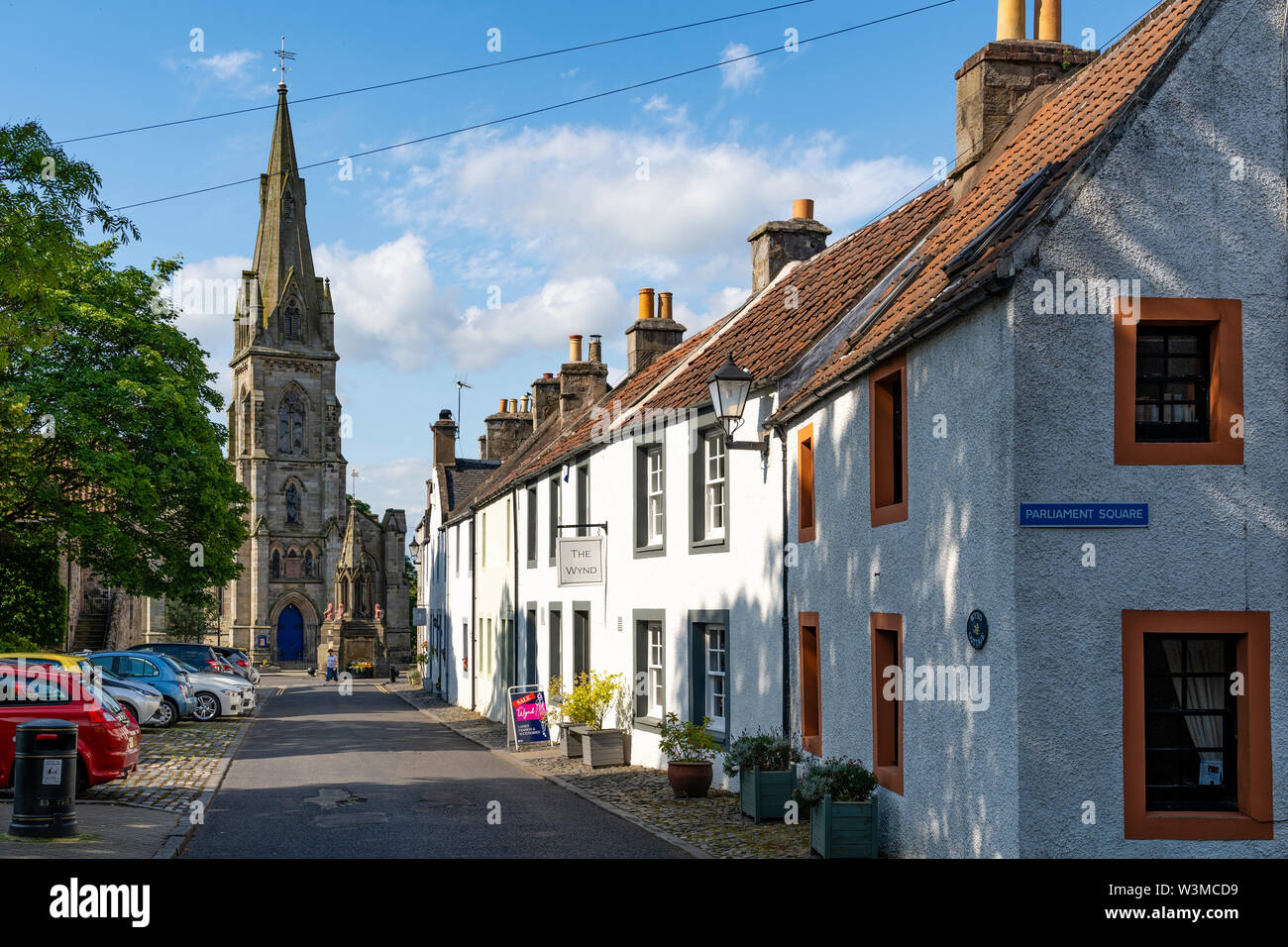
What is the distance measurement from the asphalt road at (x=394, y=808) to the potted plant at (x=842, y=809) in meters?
1.45

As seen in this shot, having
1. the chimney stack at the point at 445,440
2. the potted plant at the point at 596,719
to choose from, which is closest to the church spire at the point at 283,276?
the chimney stack at the point at 445,440

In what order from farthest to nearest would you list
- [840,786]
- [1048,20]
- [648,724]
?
[648,724], [1048,20], [840,786]

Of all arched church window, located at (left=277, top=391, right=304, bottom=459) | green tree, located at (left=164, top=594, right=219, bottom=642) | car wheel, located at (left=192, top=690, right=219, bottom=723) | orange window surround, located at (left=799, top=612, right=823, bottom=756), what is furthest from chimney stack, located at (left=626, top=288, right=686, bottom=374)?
arched church window, located at (left=277, top=391, right=304, bottom=459)

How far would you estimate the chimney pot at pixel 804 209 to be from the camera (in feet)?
80.0

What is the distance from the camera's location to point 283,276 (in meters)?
91.3

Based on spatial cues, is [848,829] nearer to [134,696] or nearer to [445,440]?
[134,696]

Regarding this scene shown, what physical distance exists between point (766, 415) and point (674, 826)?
562 cm

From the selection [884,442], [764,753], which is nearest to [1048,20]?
[884,442]

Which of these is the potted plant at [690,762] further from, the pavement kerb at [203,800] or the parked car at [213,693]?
the parked car at [213,693]

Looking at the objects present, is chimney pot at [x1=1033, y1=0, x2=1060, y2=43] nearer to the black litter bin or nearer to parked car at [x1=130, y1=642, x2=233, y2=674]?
the black litter bin

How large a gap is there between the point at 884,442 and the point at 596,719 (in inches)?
417
